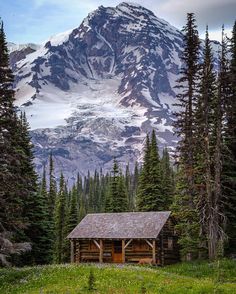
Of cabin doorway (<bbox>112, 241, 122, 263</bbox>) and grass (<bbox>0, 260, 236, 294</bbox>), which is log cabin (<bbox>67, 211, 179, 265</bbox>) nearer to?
cabin doorway (<bbox>112, 241, 122, 263</bbox>)

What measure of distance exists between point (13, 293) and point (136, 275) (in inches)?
286

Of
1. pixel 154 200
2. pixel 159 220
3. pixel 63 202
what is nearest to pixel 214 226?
pixel 159 220

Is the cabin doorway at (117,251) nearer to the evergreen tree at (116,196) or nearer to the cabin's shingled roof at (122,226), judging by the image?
the cabin's shingled roof at (122,226)

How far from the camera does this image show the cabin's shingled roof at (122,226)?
4884 cm

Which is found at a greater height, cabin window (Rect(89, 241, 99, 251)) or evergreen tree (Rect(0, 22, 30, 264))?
evergreen tree (Rect(0, 22, 30, 264))

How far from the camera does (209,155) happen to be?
4169 cm

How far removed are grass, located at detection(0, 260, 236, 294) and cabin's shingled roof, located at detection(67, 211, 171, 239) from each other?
44.1ft

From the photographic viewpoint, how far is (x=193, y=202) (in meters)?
44.6

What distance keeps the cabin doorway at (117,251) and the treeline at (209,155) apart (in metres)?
8.59

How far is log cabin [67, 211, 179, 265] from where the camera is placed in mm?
49031

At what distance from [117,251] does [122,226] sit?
10.4ft

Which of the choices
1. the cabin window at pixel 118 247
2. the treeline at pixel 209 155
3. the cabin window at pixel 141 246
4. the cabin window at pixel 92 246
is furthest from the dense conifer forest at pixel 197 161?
the cabin window at pixel 118 247

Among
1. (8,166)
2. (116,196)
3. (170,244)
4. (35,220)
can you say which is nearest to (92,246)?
(35,220)

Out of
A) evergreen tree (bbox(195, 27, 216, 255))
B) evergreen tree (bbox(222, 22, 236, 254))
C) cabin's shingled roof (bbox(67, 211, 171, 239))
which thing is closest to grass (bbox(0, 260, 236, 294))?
evergreen tree (bbox(195, 27, 216, 255))
